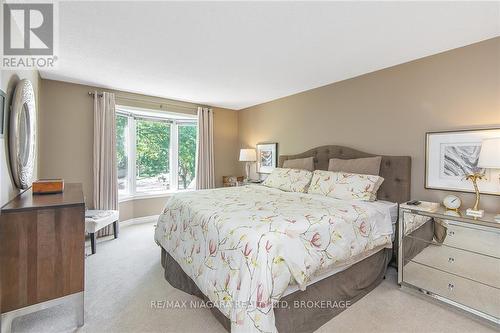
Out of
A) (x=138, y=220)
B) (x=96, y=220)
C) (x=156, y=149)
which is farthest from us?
(x=156, y=149)

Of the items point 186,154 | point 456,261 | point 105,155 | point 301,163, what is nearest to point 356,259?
point 456,261

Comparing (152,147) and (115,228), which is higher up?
(152,147)

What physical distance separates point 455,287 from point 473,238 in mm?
496

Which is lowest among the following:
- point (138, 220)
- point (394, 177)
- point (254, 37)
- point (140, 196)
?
point (138, 220)

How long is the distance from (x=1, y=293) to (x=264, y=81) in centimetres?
332

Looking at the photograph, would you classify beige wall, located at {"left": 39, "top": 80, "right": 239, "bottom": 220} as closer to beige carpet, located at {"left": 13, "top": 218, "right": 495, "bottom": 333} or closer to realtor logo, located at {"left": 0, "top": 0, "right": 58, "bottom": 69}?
realtor logo, located at {"left": 0, "top": 0, "right": 58, "bottom": 69}

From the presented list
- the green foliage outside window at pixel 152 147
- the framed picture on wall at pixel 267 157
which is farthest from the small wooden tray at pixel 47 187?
the framed picture on wall at pixel 267 157

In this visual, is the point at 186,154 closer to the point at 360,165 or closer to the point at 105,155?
the point at 105,155

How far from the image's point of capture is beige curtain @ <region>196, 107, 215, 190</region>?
4742mm

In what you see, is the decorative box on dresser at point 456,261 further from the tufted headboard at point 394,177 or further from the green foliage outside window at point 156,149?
the green foliage outside window at point 156,149

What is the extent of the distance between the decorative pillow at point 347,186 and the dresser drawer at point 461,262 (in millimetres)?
629

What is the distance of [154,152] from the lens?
471 cm

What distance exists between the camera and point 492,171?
2111 mm

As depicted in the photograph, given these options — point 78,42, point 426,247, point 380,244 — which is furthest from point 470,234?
point 78,42
